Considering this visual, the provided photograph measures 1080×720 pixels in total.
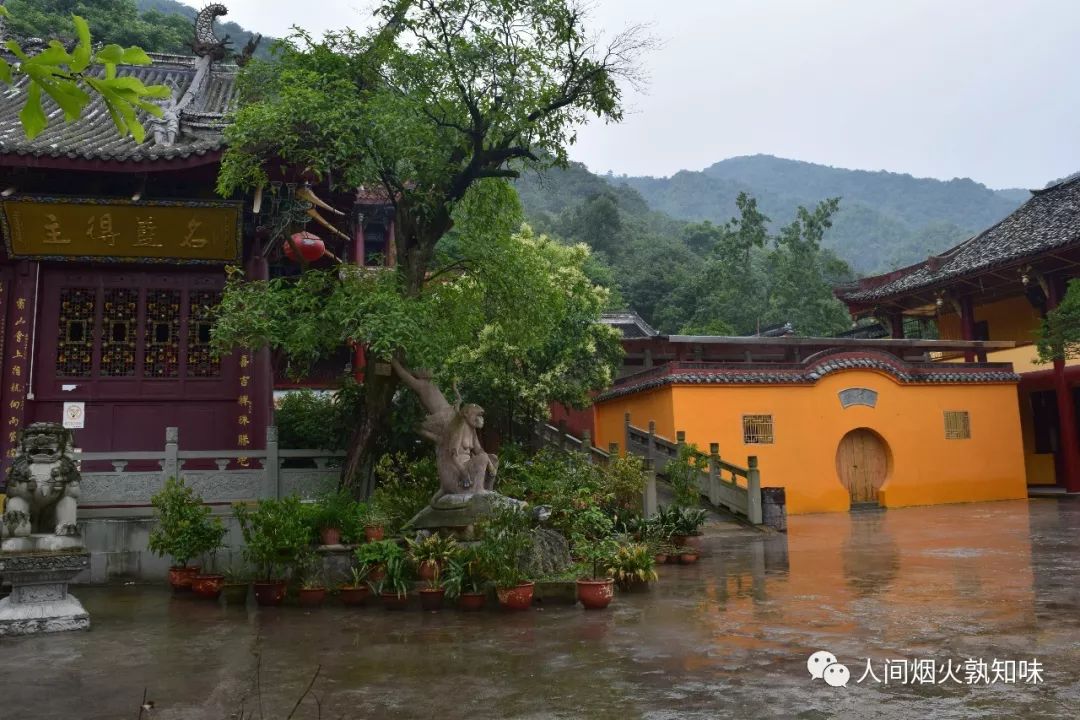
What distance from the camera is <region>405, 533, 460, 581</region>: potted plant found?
766cm

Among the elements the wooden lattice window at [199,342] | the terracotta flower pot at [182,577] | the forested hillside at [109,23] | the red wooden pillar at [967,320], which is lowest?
the terracotta flower pot at [182,577]

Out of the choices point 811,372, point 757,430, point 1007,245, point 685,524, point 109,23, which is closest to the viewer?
point 685,524

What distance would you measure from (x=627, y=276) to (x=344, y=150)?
35.4 meters

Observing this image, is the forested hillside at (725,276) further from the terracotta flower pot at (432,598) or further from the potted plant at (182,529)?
the terracotta flower pot at (432,598)

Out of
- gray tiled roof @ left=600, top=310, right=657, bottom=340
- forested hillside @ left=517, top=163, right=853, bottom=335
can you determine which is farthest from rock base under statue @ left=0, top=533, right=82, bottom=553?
forested hillside @ left=517, top=163, right=853, bottom=335

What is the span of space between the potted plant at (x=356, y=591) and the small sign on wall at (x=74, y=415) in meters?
4.57

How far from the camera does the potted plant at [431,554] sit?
25.1 ft

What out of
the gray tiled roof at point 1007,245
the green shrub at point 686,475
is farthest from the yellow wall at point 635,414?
the gray tiled roof at point 1007,245

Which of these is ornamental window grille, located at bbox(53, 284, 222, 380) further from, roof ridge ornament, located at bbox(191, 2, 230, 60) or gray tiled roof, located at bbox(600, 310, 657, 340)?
gray tiled roof, located at bbox(600, 310, 657, 340)

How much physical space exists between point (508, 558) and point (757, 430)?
40.3 ft

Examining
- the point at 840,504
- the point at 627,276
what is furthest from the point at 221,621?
the point at 627,276

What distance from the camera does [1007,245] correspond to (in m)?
21.9

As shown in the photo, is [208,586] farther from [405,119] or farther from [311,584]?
[405,119]

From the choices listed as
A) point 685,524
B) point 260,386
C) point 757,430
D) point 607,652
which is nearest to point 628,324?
point 757,430
